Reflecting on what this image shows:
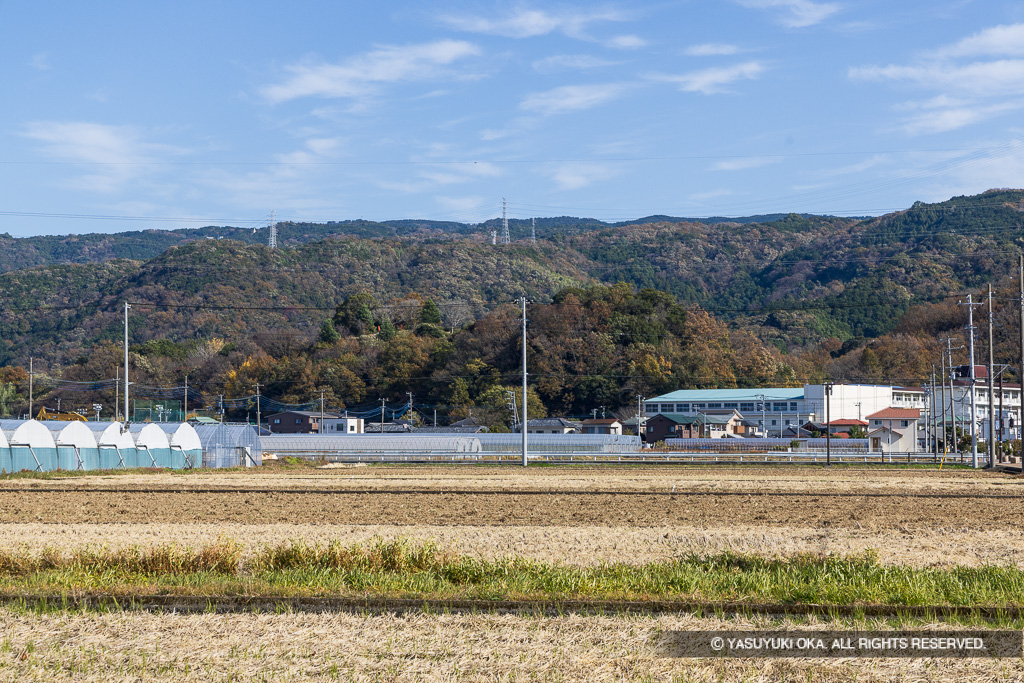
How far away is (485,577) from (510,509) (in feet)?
36.6

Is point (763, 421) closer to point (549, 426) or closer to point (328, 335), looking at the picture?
point (549, 426)

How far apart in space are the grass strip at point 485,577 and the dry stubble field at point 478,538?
2.82 ft

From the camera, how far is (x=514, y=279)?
131375mm

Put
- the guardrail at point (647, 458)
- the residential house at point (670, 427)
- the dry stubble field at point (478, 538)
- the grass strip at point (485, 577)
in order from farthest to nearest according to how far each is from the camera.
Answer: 1. the residential house at point (670, 427)
2. the guardrail at point (647, 458)
3. the grass strip at point (485, 577)
4. the dry stubble field at point (478, 538)

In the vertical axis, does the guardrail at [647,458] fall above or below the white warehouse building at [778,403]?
below

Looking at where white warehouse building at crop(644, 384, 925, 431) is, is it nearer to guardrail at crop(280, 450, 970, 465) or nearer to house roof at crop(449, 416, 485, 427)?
house roof at crop(449, 416, 485, 427)

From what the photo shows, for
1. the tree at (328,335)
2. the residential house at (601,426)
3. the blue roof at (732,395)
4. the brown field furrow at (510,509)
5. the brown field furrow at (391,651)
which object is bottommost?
the residential house at (601,426)

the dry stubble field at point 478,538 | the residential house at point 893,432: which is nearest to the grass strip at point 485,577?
the dry stubble field at point 478,538

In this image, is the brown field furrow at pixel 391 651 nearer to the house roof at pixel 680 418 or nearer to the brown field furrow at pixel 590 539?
the brown field furrow at pixel 590 539

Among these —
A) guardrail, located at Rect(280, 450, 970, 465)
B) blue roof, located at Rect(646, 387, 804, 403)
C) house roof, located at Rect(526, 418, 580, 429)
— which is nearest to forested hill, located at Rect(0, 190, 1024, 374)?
blue roof, located at Rect(646, 387, 804, 403)

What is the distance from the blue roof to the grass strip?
76549mm

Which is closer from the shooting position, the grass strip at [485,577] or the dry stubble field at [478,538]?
the dry stubble field at [478,538]

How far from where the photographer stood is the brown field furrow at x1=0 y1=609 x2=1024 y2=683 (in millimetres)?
6668

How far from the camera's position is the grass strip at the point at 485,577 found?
8953 millimetres
